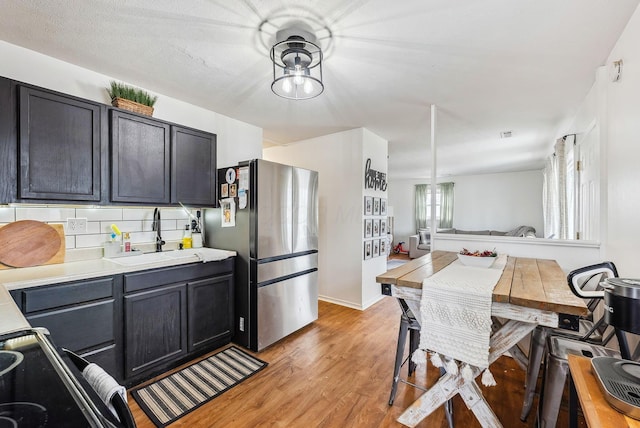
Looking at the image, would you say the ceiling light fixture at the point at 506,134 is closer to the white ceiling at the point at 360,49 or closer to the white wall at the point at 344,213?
the white ceiling at the point at 360,49

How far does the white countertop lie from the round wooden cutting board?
63 millimetres

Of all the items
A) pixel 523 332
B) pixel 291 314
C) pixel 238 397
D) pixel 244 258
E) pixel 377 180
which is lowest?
pixel 238 397

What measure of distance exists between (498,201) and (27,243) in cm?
870

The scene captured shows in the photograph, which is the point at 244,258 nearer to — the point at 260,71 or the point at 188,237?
the point at 188,237

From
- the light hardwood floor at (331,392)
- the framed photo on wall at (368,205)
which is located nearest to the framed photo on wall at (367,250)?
the framed photo on wall at (368,205)

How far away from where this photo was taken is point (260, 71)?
2.17 metres

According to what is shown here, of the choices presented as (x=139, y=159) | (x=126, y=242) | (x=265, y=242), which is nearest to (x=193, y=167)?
(x=139, y=159)

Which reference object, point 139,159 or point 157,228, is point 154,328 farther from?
point 139,159

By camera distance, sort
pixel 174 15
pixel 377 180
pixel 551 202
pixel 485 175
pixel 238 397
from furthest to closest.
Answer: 1. pixel 485 175
2. pixel 551 202
3. pixel 377 180
4. pixel 238 397
5. pixel 174 15

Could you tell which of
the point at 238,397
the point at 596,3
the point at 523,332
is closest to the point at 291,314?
the point at 238,397

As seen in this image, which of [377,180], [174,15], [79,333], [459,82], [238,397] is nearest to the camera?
[174,15]

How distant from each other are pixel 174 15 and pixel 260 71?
0.71 m

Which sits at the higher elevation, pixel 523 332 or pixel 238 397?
pixel 523 332

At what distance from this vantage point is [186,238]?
2789mm
